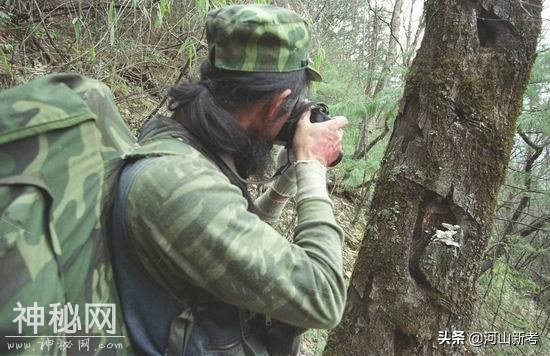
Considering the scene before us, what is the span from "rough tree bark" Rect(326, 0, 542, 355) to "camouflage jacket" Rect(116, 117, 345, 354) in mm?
718

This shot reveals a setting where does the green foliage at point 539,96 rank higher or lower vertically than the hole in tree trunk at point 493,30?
lower

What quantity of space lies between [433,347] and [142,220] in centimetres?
A: 126

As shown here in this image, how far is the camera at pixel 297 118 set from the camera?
1.41 metres

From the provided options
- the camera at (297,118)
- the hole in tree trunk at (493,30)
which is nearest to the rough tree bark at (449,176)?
the hole in tree trunk at (493,30)

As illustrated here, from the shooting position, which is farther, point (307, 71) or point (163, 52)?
point (163, 52)

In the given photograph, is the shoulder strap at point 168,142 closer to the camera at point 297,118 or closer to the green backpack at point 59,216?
the green backpack at point 59,216

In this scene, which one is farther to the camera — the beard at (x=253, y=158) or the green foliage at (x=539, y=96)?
the green foliage at (x=539, y=96)

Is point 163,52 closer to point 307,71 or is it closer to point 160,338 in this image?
point 307,71

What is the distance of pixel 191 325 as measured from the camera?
112 cm

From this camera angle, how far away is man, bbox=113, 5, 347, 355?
1018 mm

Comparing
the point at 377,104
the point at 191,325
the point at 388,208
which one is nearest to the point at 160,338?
the point at 191,325

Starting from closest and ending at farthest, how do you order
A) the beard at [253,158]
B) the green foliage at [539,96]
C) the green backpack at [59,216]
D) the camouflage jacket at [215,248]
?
1. the green backpack at [59,216]
2. the camouflage jacket at [215,248]
3. the beard at [253,158]
4. the green foliage at [539,96]

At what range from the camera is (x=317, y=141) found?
4.56 feet

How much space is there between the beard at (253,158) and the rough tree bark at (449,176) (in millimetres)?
652
